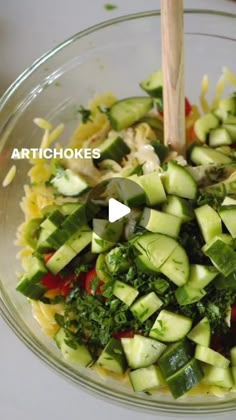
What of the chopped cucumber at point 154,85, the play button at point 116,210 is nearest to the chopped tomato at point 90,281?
the play button at point 116,210

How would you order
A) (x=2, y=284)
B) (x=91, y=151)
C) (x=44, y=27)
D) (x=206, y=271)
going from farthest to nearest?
1. (x=44, y=27)
2. (x=91, y=151)
3. (x=2, y=284)
4. (x=206, y=271)

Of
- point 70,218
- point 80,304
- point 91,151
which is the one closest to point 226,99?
point 91,151

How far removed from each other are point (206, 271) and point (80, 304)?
24 cm

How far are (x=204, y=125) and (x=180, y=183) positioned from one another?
251mm

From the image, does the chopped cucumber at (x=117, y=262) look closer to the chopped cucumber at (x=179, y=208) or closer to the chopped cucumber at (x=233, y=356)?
the chopped cucumber at (x=179, y=208)

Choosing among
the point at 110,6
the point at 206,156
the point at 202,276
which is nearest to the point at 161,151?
the point at 206,156

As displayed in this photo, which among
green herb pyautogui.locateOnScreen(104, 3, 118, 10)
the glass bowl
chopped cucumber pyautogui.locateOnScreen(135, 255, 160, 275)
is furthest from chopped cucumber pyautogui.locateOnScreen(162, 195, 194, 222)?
green herb pyautogui.locateOnScreen(104, 3, 118, 10)

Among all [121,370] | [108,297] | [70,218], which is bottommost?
[121,370]

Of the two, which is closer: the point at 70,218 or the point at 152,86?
the point at 70,218

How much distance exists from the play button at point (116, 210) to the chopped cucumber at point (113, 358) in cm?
23

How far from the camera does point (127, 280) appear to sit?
123 centimetres

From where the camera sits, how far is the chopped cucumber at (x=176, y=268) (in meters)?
1.20

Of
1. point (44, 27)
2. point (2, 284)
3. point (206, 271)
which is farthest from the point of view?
point (44, 27)

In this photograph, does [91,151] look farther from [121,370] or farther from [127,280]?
[121,370]
